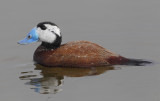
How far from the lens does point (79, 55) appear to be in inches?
446

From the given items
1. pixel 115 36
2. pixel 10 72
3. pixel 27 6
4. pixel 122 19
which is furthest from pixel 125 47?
pixel 27 6

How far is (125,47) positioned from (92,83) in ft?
8.04

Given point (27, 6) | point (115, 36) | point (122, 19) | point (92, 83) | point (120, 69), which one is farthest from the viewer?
point (27, 6)

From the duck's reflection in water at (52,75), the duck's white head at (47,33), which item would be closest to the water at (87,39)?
the duck's reflection in water at (52,75)

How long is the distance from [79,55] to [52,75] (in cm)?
75

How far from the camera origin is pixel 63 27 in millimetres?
13773

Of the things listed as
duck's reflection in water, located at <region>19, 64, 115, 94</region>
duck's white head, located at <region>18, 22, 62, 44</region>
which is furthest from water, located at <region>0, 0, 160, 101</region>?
duck's white head, located at <region>18, 22, 62, 44</region>

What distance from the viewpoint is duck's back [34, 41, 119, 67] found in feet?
37.2

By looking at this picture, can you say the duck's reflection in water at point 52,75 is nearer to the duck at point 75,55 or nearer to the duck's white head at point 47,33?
the duck at point 75,55

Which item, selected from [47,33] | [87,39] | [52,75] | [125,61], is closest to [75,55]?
[52,75]

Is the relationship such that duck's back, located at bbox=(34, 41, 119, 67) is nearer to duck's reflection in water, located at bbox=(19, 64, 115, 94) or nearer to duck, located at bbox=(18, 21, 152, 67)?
duck, located at bbox=(18, 21, 152, 67)

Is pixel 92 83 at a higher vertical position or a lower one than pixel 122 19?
lower

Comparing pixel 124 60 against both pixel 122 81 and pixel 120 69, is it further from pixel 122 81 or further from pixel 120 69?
pixel 122 81

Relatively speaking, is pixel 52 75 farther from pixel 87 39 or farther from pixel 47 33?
pixel 87 39
